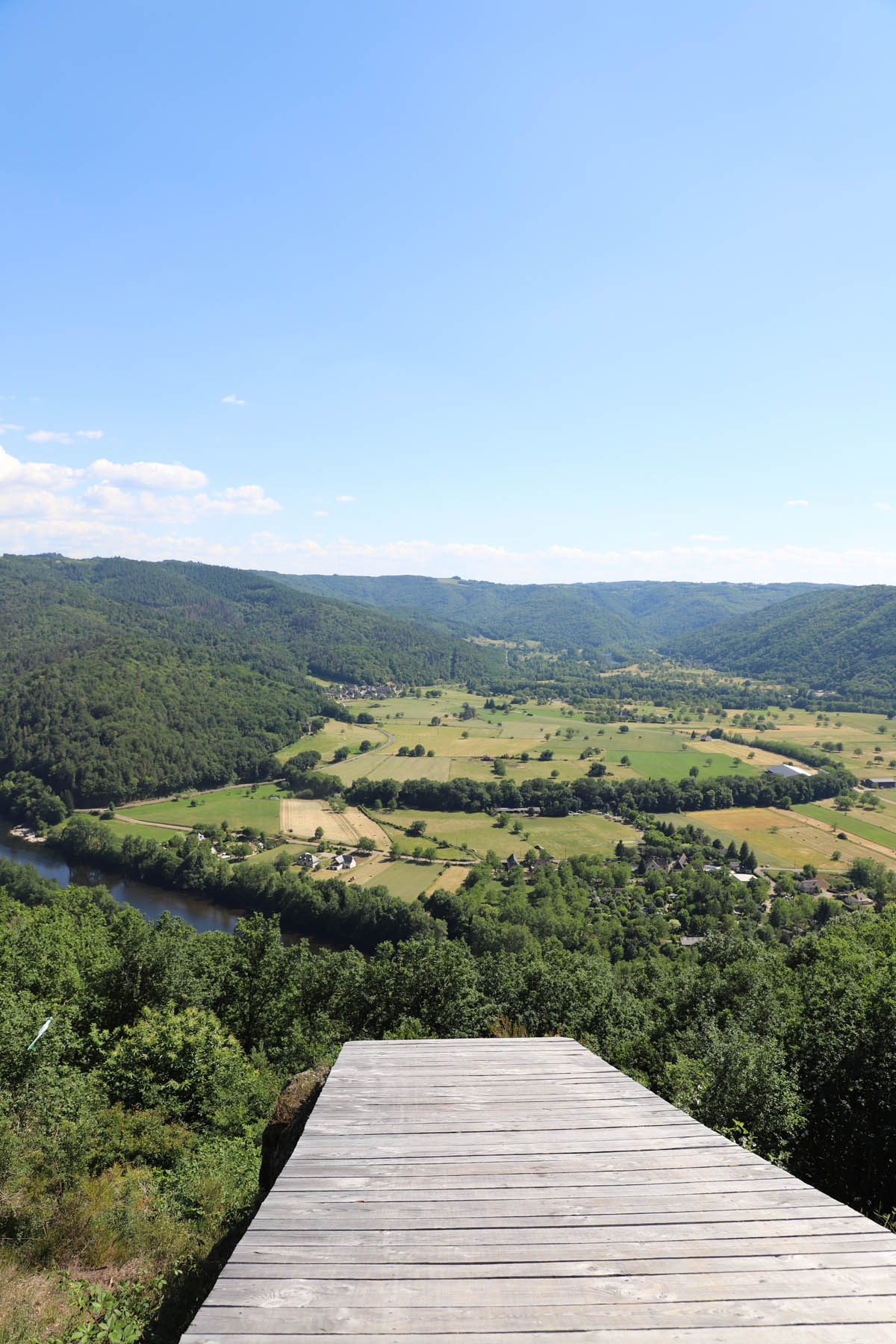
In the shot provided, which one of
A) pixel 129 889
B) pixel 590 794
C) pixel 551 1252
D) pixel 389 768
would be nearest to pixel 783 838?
pixel 590 794

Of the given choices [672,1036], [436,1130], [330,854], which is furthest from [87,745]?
[436,1130]

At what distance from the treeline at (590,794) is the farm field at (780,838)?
3.24m

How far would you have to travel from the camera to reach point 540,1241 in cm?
Result: 399

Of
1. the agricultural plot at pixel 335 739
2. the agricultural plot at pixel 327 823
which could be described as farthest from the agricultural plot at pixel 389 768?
the agricultural plot at pixel 327 823

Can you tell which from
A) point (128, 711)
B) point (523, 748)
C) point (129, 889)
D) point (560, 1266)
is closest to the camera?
point (560, 1266)

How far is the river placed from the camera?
58906 mm

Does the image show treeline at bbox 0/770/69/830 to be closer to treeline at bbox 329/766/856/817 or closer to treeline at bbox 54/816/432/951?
treeline at bbox 54/816/432/951

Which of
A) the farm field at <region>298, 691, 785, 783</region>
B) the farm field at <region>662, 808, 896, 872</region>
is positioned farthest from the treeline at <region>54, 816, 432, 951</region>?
the farm field at <region>662, 808, 896, 872</region>

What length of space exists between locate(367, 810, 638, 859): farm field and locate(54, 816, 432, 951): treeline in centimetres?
1251

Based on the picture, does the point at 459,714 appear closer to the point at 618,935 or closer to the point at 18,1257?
the point at 618,935

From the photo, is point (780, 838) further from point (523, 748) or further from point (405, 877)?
point (523, 748)

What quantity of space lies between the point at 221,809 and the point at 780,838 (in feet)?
260

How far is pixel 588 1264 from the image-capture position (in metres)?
3.78

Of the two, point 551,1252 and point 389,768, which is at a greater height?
point 551,1252
